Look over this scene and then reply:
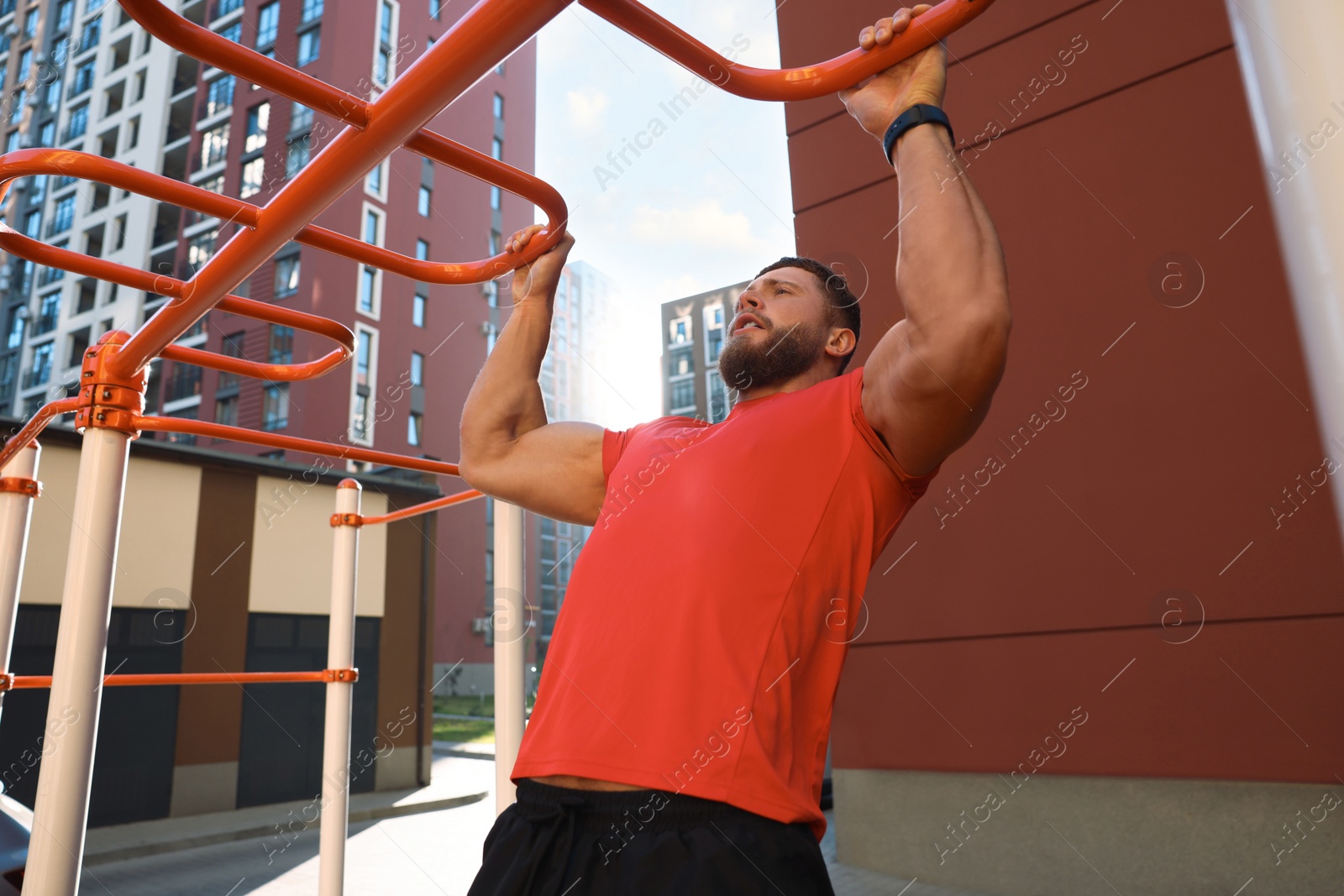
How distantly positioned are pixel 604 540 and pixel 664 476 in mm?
128

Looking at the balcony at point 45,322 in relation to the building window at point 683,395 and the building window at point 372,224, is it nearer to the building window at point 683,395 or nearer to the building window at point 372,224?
the building window at point 372,224

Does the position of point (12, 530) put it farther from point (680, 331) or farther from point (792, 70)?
point (680, 331)

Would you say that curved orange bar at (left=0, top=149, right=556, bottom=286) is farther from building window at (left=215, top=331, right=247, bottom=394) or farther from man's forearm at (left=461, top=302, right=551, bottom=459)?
building window at (left=215, top=331, right=247, bottom=394)

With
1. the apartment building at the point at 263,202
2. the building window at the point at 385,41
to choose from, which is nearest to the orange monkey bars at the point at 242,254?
the apartment building at the point at 263,202

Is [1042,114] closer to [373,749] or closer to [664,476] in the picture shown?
[664,476]

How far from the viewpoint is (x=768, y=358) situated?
1.40 m

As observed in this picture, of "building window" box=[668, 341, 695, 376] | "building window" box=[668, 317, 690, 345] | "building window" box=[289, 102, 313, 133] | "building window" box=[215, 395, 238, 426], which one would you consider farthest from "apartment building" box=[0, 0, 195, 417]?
"building window" box=[668, 341, 695, 376]

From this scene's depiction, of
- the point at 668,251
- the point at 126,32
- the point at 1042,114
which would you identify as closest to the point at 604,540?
the point at 668,251

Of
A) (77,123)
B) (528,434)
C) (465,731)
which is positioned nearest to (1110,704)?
(528,434)

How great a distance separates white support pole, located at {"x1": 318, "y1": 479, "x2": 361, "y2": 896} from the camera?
1.86 m

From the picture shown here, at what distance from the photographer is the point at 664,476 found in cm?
124

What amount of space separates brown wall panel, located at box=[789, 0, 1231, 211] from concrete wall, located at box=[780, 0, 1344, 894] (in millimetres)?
11

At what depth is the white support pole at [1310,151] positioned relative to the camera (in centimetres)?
97

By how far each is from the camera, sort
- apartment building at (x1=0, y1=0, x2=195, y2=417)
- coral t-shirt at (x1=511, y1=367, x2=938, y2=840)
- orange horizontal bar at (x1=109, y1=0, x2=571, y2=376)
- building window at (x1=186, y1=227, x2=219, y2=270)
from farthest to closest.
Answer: apartment building at (x1=0, y1=0, x2=195, y2=417) → building window at (x1=186, y1=227, x2=219, y2=270) → coral t-shirt at (x1=511, y1=367, x2=938, y2=840) → orange horizontal bar at (x1=109, y1=0, x2=571, y2=376)
